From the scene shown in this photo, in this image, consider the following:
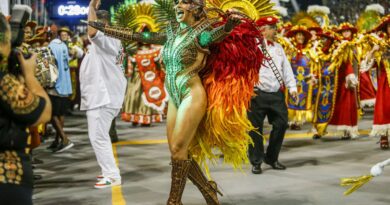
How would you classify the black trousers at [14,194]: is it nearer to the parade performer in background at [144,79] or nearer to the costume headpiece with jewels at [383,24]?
the costume headpiece with jewels at [383,24]

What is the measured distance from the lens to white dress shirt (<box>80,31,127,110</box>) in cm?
748

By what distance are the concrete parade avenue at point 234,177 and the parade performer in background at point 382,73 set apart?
0.32m

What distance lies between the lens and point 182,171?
5906mm

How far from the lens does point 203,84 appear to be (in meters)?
6.14

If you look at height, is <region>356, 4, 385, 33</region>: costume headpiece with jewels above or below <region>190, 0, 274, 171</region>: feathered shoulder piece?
above

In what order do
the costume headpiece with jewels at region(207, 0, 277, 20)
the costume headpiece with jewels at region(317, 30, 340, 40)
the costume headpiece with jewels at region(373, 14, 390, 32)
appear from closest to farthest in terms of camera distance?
the costume headpiece with jewels at region(207, 0, 277, 20), the costume headpiece with jewels at region(373, 14, 390, 32), the costume headpiece with jewels at region(317, 30, 340, 40)

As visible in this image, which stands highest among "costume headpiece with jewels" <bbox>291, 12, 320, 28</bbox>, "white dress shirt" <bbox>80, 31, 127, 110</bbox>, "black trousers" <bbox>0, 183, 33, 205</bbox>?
"costume headpiece with jewels" <bbox>291, 12, 320, 28</bbox>

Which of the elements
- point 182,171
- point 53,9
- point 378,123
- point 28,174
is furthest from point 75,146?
point 53,9

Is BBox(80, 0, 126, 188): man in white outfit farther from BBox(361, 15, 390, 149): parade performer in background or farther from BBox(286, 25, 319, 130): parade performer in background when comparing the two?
BBox(286, 25, 319, 130): parade performer in background

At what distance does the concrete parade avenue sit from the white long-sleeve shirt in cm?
102

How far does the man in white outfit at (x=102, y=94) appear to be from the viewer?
7.44m

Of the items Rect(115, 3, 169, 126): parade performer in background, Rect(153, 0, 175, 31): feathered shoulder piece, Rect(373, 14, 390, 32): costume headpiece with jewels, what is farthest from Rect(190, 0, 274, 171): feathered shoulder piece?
Rect(115, 3, 169, 126): parade performer in background

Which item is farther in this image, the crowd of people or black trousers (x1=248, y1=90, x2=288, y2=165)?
black trousers (x1=248, y1=90, x2=288, y2=165)

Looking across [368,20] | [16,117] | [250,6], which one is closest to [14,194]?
[16,117]
